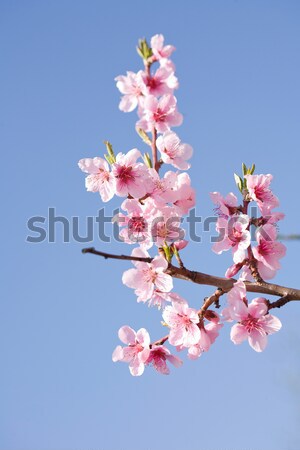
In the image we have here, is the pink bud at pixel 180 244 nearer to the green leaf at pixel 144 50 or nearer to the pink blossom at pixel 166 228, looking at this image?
the pink blossom at pixel 166 228

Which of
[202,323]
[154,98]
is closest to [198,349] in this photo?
[202,323]

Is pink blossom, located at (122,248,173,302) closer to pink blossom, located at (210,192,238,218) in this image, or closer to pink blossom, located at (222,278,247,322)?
pink blossom, located at (222,278,247,322)

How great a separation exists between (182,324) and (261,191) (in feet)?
2.98

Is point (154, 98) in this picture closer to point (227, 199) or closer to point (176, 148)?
point (176, 148)

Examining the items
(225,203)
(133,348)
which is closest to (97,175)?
(225,203)

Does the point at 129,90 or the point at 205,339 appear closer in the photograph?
the point at 205,339

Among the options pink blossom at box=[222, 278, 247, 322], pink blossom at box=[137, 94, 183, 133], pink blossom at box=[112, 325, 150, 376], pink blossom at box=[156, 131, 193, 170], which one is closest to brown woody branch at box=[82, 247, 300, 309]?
pink blossom at box=[222, 278, 247, 322]

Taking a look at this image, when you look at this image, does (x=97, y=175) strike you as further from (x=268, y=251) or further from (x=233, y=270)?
(x=268, y=251)

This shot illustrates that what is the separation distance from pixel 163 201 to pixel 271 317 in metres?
0.89

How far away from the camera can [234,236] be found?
2.75 meters

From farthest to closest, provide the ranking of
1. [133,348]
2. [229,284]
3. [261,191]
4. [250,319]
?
[133,348]
[261,191]
[250,319]
[229,284]

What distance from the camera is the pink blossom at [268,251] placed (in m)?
2.74

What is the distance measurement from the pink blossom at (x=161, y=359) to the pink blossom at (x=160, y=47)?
1.76 metres

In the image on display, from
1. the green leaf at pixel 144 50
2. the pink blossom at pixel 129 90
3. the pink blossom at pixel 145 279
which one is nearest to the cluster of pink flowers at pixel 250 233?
the pink blossom at pixel 145 279
